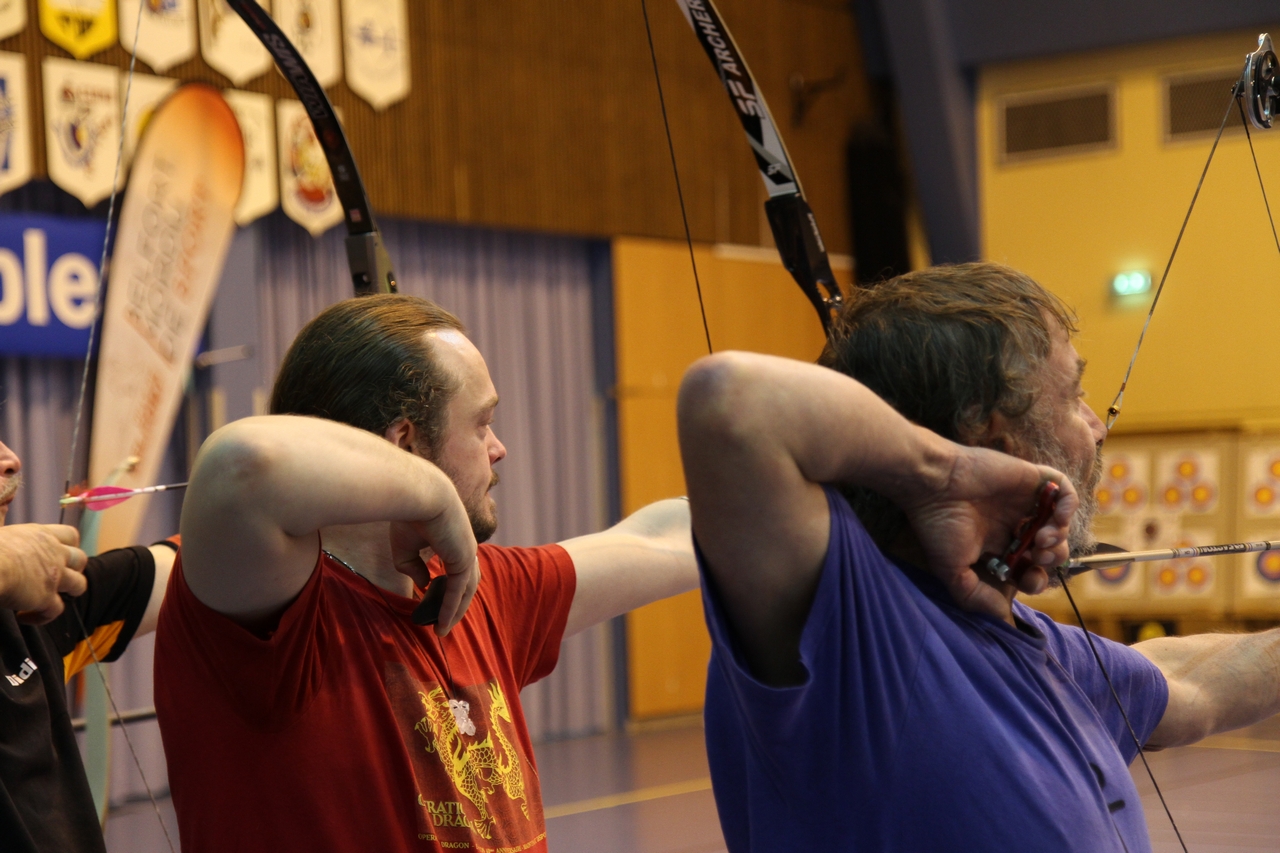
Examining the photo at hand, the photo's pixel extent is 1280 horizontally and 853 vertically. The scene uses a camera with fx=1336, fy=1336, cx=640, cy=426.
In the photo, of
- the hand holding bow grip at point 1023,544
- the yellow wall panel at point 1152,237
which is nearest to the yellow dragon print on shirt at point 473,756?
the hand holding bow grip at point 1023,544

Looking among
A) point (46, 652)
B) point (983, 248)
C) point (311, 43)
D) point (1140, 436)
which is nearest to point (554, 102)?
point (311, 43)

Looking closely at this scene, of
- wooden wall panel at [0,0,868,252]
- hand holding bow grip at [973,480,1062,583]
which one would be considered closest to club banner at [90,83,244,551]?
Answer: wooden wall panel at [0,0,868,252]

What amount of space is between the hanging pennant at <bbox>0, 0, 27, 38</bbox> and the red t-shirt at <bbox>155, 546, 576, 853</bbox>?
3964mm

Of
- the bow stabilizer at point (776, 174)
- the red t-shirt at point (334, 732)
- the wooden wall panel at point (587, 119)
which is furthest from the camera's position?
the wooden wall panel at point (587, 119)

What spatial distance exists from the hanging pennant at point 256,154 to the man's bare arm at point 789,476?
4.55 m

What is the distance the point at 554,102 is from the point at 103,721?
12.9 feet

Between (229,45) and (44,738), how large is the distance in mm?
4117

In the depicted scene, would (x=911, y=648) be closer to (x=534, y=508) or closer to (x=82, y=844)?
(x=82, y=844)

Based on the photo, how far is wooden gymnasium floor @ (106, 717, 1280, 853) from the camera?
3617 mm

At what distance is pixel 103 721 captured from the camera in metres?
3.09

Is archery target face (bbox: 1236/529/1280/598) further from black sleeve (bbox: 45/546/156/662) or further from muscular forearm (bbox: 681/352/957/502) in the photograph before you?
muscular forearm (bbox: 681/352/957/502)

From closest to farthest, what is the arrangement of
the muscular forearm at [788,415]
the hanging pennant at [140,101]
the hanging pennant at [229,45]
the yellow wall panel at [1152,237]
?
1. the muscular forearm at [788,415]
2. the hanging pennant at [140,101]
3. the hanging pennant at [229,45]
4. the yellow wall panel at [1152,237]

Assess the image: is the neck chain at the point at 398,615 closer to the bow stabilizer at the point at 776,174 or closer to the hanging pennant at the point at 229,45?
the bow stabilizer at the point at 776,174

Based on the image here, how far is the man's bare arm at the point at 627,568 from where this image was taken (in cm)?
165
